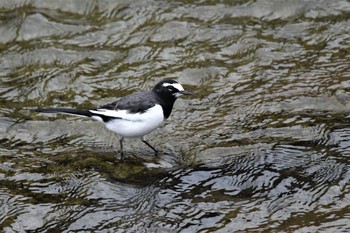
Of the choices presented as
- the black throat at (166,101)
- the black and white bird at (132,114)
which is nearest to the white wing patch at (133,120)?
the black and white bird at (132,114)

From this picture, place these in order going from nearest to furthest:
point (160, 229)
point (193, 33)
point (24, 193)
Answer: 1. point (160, 229)
2. point (24, 193)
3. point (193, 33)

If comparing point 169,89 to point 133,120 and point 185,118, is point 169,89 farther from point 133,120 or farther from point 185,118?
point 185,118

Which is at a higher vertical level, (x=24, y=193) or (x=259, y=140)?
(x=259, y=140)

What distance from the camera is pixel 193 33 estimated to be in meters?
12.1

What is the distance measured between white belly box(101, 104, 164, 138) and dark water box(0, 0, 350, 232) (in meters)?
0.43

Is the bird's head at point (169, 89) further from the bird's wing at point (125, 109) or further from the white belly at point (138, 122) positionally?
the white belly at point (138, 122)

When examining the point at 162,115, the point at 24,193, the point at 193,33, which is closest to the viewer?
the point at 24,193

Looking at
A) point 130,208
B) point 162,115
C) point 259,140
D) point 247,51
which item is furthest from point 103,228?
point 247,51

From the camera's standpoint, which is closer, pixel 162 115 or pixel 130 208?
pixel 130 208

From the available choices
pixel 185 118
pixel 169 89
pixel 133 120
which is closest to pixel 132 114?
pixel 133 120

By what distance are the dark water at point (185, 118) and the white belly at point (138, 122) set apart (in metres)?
0.43

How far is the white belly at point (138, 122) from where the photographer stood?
878cm

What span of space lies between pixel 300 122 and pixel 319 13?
3.50 metres

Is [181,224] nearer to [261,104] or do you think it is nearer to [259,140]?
[259,140]
